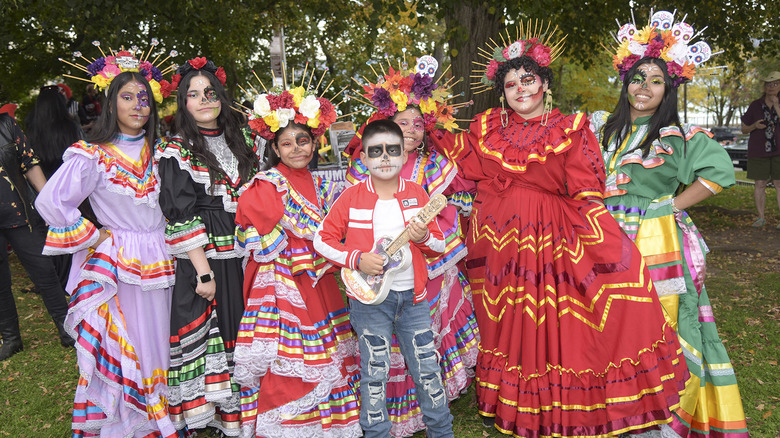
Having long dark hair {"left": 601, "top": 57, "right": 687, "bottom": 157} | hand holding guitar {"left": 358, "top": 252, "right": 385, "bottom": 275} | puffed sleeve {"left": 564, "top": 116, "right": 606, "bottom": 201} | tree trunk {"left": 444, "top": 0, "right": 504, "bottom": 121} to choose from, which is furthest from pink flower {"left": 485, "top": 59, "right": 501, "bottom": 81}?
tree trunk {"left": 444, "top": 0, "right": 504, "bottom": 121}

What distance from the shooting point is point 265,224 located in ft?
10.6

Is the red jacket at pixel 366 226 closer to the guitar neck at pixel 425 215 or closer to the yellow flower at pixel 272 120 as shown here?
the guitar neck at pixel 425 215

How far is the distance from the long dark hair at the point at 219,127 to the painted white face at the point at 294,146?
0.31 m

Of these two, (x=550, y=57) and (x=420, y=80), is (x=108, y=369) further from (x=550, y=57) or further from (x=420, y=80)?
(x=550, y=57)

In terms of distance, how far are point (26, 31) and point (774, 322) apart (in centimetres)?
1287

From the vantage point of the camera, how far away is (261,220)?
322 centimetres

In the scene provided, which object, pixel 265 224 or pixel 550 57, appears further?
pixel 550 57

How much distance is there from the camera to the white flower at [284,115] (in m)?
3.30

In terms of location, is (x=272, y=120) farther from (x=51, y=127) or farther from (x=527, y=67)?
(x=51, y=127)

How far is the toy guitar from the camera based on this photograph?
9.46 feet

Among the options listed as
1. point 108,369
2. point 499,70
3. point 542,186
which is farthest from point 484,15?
point 108,369

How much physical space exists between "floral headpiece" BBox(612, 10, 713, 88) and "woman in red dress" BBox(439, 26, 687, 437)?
0.53 metres

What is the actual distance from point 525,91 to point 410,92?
0.72 m

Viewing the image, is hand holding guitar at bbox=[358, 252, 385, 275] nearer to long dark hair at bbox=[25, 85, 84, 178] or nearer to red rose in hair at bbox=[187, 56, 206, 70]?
red rose in hair at bbox=[187, 56, 206, 70]
